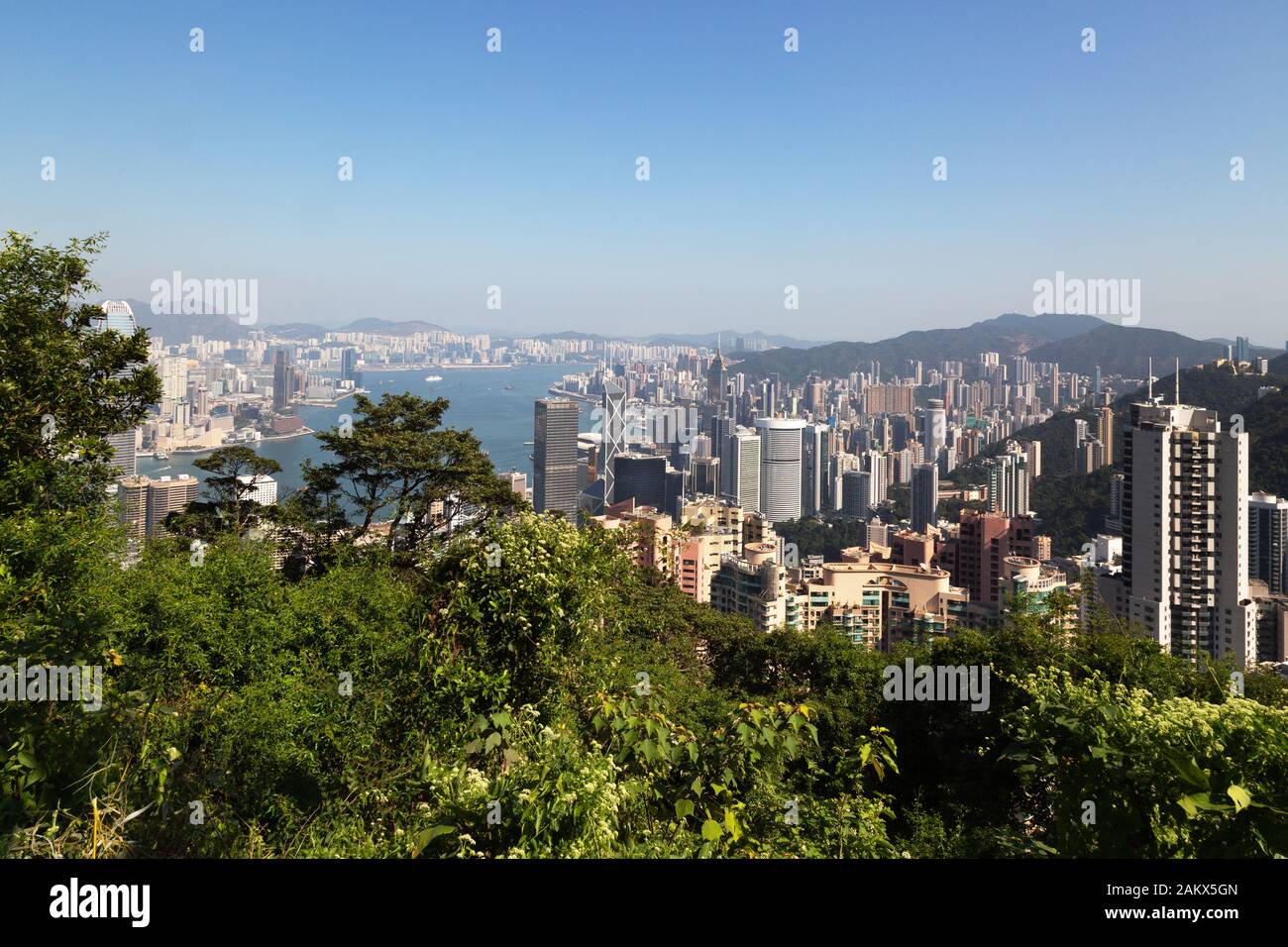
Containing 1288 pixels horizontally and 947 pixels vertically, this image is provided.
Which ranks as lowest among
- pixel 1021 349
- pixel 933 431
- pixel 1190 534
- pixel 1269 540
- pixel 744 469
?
pixel 1269 540

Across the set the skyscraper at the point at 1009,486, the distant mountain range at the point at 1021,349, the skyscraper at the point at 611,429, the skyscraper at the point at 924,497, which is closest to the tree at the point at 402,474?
the skyscraper at the point at 611,429

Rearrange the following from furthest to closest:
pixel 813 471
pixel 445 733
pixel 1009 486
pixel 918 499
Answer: pixel 813 471 < pixel 918 499 < pixel 1009 486 < pixel 445 733

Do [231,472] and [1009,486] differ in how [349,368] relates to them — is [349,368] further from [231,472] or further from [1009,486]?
[1009,486]

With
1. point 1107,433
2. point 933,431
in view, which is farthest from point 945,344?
point 1107,433

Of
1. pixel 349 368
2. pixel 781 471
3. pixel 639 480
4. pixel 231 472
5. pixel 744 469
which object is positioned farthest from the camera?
pixel 781 471

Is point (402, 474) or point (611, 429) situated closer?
point (402, 474)

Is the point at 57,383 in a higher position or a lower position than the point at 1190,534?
higher

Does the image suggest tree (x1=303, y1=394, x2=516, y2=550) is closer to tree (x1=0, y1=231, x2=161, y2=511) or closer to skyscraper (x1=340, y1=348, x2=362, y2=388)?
tree (x1=0, y1=231, x2=161, y2=511)
